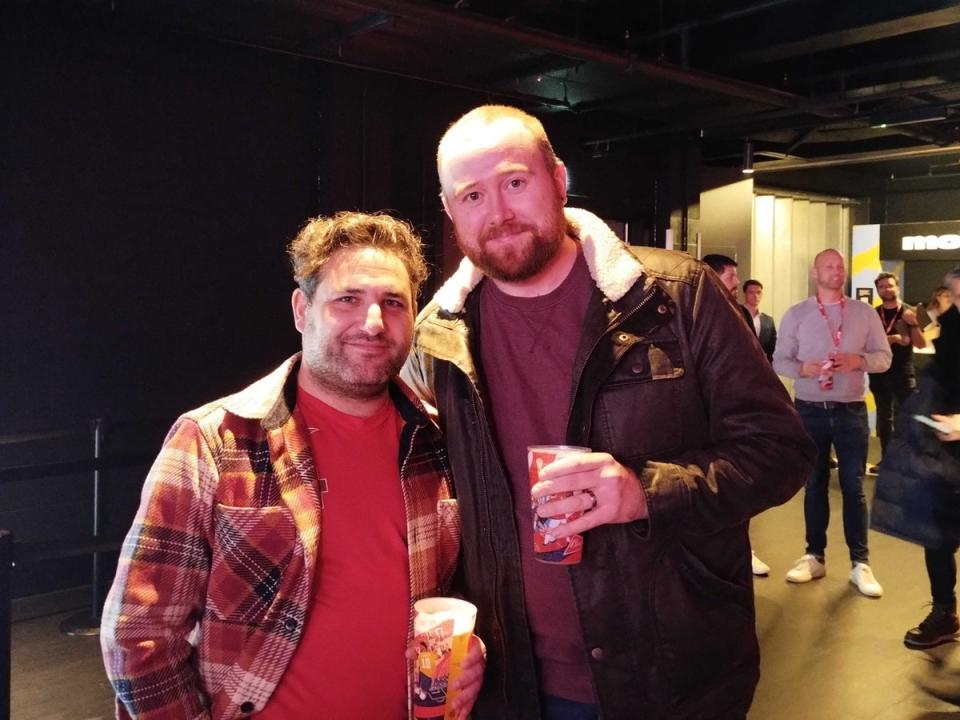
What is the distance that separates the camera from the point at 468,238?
176 centimetres

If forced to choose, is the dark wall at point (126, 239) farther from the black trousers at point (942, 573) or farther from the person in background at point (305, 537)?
the black trousers at point (942, 573)

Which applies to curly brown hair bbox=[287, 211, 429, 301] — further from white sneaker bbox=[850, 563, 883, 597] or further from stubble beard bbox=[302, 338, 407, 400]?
white sneaker bbox=[850, 563, 883, 597]

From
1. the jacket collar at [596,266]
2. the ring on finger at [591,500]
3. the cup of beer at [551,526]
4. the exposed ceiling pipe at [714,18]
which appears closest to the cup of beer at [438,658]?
the cup of beer at [551,526]

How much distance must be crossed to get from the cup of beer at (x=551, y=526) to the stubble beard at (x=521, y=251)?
41cm

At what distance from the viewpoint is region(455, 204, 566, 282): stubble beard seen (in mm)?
1704

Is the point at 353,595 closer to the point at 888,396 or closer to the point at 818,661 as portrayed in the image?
the point at 818,661

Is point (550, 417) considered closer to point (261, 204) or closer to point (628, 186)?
point (261, 204)

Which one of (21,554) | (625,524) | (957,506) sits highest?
(625,524)

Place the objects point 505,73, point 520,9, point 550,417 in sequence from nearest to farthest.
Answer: point 550,417, point 520,9, point 505,73

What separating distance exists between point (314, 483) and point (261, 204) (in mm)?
4514

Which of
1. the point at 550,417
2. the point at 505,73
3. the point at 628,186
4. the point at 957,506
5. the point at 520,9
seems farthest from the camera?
the point at 628,186

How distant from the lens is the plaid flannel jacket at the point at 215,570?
1532mm

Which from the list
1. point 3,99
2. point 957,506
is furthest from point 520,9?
point 957,506

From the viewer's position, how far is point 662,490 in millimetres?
1523
